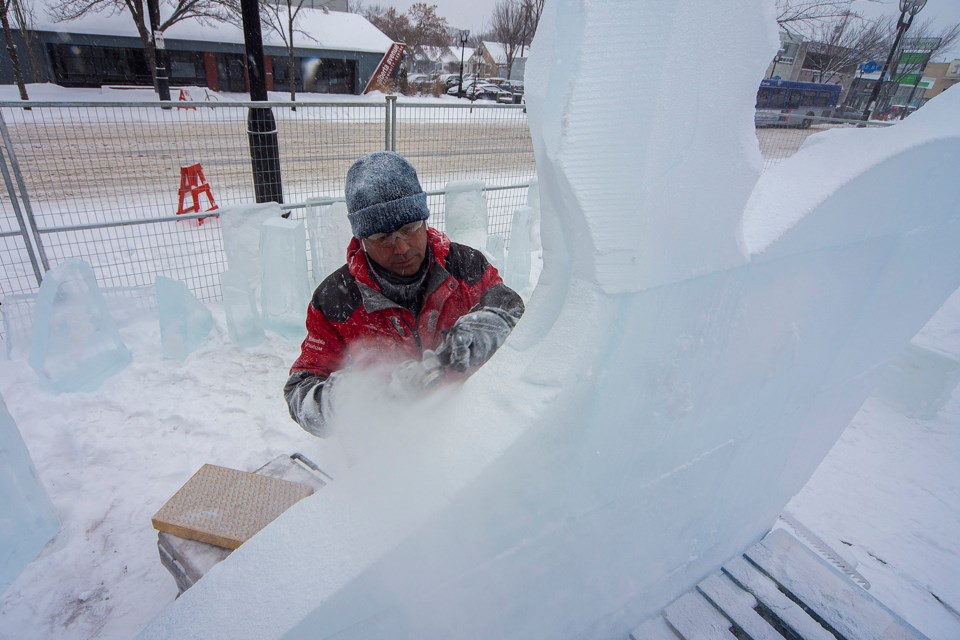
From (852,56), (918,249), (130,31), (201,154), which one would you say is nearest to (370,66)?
(130,31)

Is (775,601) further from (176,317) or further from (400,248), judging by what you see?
(176,317)

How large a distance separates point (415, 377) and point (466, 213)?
367 cm

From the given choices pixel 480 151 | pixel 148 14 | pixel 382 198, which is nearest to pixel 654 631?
pixel 382 198

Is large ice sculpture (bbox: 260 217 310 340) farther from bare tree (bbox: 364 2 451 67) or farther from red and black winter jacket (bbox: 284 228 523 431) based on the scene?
bare tree (bbox: 364 2 451 67)

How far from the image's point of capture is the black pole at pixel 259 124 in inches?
174

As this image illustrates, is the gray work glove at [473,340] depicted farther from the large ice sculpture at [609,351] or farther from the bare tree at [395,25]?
the bare tree at [395,25]

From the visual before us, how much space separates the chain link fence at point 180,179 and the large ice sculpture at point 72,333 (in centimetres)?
80

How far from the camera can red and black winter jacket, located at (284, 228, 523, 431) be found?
6.50 ft

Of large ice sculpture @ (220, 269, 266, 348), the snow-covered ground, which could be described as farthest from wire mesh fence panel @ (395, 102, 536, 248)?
the snow-covered ground

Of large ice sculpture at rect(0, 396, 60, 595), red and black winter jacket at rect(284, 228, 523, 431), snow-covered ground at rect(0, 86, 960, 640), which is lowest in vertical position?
snow-covered ground at rect(0, 86, 960, 640)

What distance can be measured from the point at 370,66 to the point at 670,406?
27.2m

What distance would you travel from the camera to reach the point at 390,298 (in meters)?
1.99

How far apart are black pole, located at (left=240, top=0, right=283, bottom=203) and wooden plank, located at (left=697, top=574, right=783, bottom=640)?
15.9 ft

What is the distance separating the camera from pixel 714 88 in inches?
38.4
